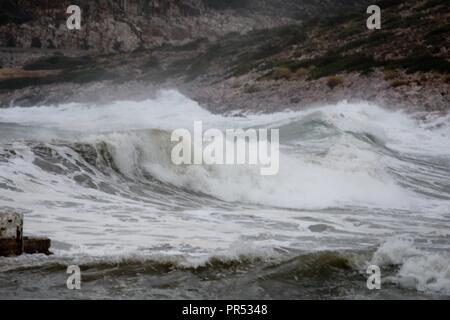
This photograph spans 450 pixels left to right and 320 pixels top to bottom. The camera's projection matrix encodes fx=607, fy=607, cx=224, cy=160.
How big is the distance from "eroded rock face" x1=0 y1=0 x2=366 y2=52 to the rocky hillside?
424cm

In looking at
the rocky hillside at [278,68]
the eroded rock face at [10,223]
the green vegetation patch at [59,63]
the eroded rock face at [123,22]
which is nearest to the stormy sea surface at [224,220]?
the eroded rock face at [10,223]

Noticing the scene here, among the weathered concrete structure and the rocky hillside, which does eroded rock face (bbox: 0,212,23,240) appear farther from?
the rocky hillside

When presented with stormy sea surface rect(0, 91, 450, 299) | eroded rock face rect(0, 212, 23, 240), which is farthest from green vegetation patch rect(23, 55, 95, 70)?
eroded rock face rect(0, 212, 23, 240)

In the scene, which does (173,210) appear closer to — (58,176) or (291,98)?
(58,176)

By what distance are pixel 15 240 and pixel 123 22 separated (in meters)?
88.7

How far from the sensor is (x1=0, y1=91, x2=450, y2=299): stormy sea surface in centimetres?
536

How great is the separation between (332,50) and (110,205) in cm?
3626

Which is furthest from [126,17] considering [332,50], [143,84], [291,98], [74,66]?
[291,98]

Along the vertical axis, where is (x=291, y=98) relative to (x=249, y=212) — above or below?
above

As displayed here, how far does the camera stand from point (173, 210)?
373 inches

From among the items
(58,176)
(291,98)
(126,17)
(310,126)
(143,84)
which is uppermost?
(126,17)

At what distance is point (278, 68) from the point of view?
135 feet

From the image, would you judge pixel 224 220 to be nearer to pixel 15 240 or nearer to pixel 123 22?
pixel 15 240

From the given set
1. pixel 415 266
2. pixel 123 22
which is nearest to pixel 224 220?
pixel 415 266
